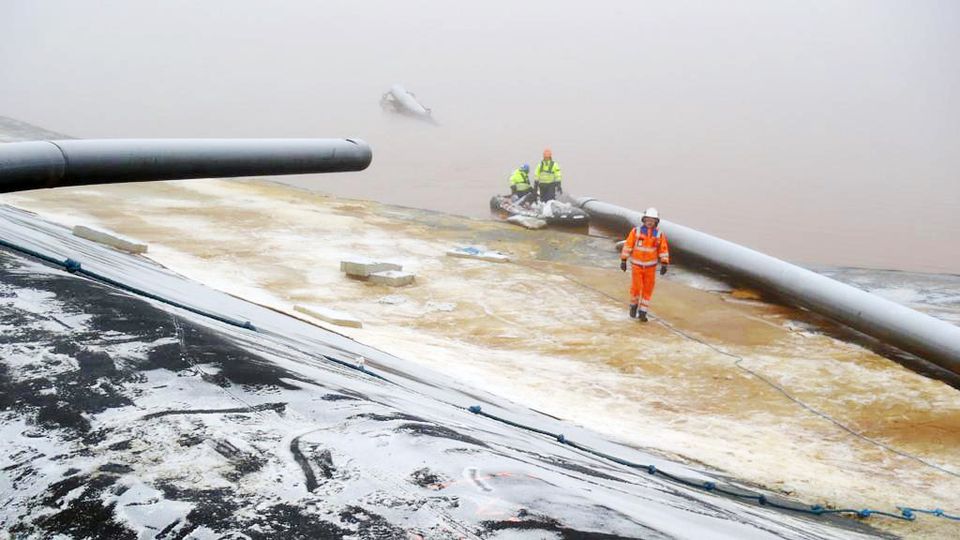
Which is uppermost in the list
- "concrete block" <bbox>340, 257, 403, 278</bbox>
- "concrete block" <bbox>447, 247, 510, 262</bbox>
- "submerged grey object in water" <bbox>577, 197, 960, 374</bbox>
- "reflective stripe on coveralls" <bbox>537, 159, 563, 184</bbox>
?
"reflective stripe on coveralls" <bbox>537, 159, 563, 184</bbox>

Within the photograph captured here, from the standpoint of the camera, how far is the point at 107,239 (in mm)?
10469

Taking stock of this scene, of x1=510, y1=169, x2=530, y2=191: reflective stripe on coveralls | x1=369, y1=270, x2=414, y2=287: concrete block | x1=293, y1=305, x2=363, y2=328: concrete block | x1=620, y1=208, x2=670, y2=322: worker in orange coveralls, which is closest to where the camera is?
x1=293, y1=305, x2=363, y2=328: concrete block

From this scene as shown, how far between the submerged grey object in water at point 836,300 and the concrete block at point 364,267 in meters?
5.14

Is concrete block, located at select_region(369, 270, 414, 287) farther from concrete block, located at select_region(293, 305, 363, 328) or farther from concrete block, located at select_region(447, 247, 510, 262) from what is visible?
concrete block, located at select_region(293, 305, 363, 328)

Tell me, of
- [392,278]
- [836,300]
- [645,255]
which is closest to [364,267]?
[392,278]

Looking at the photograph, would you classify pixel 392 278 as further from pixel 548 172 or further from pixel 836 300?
pixel 548 172

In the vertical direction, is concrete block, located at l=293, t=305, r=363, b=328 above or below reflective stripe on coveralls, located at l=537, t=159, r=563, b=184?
below

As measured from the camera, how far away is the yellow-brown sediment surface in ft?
23.0

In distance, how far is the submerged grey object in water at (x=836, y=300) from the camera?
31.3ft

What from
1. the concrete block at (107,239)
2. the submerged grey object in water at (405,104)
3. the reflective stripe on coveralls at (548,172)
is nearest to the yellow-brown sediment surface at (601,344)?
the concrete block at (107,239)

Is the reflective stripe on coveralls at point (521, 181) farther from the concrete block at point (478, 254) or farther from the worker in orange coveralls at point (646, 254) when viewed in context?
the worker in orange coveralls at point (646, 254)

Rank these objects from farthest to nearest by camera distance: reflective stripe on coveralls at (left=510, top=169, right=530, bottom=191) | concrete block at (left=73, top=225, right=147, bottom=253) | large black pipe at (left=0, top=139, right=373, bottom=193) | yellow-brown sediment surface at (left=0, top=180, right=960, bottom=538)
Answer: reflective stripe on coveralls at (left=510, top=169, right=530, bottom=191), concrete block at (left=73, top=225, right=147, bottom=253), yellow-brown sediment surface at (left=0, top=180, right=960, bottom=538), large black pipe at (left=0, top=139, right=373, bottom=193)

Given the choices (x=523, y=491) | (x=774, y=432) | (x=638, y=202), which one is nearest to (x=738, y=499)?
(x=523, y=491)

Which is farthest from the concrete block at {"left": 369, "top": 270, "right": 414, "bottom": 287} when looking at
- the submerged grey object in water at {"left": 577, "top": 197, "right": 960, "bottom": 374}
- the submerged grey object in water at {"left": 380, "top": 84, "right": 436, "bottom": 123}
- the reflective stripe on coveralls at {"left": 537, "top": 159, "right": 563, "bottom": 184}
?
the submerged grey object in water at {"left": 380, "top": 84, "right": 436, "bottom": 123}
